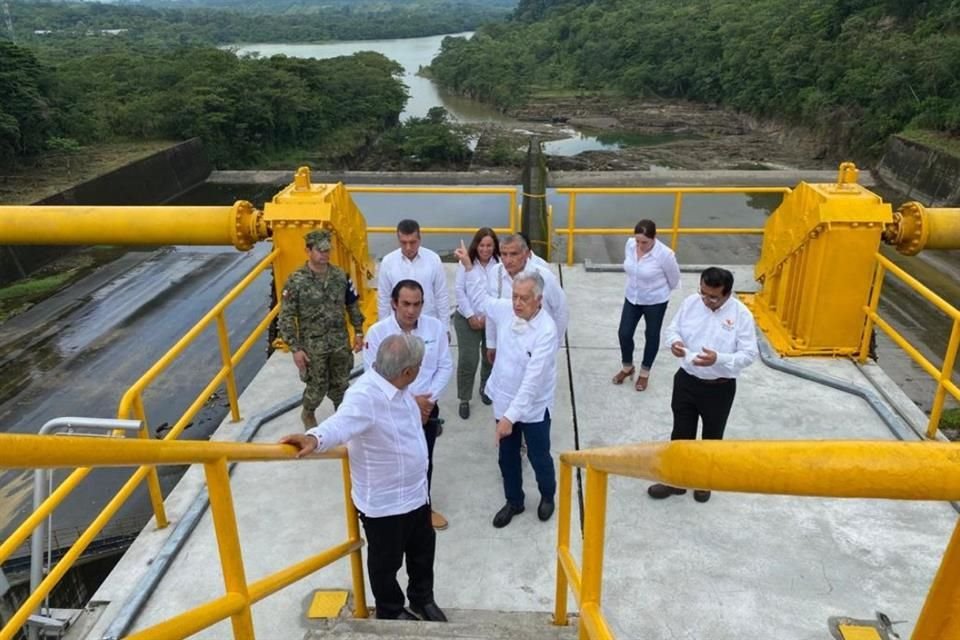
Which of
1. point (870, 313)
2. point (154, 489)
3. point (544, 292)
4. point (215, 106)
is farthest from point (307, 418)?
point (215, 106)

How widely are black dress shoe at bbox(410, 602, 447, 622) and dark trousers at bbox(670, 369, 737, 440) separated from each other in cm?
183

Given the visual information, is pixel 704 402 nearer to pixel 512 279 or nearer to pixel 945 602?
pixel 512 279

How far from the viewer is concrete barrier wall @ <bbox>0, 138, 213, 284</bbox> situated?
19.2m

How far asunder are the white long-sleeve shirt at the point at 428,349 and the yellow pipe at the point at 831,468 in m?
2.60

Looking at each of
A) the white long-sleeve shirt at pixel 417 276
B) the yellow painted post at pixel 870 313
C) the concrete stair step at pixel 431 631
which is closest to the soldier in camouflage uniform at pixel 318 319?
the white long-sleeve shirt at pixel 417 276

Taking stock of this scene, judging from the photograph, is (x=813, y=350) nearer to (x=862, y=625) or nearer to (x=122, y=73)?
(x=862, y=625)

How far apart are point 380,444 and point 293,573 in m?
0.63

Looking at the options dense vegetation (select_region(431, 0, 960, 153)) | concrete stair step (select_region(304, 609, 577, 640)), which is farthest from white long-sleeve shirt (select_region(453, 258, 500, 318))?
dense vegetation (select_region(431, 0, 960, 153))

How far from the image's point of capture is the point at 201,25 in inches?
4970

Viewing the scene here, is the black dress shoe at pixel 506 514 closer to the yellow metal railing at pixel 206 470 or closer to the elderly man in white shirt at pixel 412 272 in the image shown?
the yellow metal railing at pixel 206 470

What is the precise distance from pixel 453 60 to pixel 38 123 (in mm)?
56222

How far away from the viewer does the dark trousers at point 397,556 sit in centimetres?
312

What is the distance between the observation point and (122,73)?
38.8 metres

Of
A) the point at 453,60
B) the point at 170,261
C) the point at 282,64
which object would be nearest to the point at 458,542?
the point at 170,261
